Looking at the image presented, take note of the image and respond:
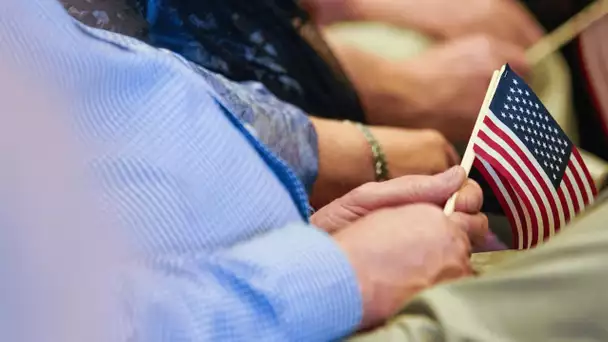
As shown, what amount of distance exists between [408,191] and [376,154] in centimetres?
22

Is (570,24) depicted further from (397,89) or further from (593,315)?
(593,315)

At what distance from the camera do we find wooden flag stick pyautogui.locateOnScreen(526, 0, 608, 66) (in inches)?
Answer: 38.5

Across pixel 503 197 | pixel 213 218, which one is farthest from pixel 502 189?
pixel 213 218

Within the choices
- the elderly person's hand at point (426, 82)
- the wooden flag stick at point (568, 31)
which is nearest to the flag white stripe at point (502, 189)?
the elderly person's hand at point (426, 82)

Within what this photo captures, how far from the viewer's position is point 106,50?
17.9 inches

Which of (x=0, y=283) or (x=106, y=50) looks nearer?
(x=0, y=283)

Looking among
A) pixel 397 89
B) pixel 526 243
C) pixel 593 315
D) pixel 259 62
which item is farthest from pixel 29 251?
pixel 397 89

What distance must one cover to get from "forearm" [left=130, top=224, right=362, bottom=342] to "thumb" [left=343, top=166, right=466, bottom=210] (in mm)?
73

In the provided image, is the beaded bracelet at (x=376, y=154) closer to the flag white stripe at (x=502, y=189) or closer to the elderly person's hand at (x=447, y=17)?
the flag white stripe at (x=502, y=189)

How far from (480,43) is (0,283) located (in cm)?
80

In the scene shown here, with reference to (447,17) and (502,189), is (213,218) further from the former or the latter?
(447,17)

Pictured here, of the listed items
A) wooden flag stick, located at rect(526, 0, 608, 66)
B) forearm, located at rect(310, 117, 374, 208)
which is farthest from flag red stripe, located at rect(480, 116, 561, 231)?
wooden flag stick, located at rect(526, 0, 608, 66)

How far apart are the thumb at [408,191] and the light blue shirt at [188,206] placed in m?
0.05

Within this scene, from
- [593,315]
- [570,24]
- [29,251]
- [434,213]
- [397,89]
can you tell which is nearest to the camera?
[29,251]
